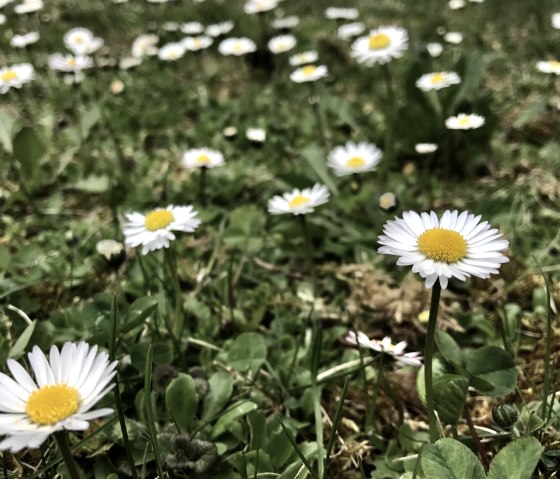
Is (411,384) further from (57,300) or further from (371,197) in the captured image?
(57,300)

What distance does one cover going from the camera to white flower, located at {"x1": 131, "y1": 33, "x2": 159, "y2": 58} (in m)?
3.97

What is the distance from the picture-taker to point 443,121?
9.16 ft

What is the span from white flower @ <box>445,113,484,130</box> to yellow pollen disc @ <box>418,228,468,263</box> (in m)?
1.38

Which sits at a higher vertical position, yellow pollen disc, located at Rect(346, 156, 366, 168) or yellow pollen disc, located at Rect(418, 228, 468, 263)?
yellow pollen disc, located at Rect(418, 228, 468, 263)

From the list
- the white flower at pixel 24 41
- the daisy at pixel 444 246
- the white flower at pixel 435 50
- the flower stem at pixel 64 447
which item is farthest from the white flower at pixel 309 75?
the flower stem at pixel 64 447

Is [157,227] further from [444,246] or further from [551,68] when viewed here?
[551,68]

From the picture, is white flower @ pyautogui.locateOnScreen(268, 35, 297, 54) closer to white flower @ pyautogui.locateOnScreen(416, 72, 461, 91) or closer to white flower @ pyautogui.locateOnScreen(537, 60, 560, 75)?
white flower @ pyautogui.locateOnScreen(416, 72, 461, 91)

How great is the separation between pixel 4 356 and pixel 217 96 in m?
2.65

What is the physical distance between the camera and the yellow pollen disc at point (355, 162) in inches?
98.3

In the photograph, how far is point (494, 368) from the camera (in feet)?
4.62

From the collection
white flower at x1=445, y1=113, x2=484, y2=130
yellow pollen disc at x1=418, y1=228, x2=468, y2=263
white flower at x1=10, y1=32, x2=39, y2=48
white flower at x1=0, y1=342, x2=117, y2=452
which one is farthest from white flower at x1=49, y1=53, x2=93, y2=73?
yellow pollen disc at x1=418, y1=228, x2=468, y2=263

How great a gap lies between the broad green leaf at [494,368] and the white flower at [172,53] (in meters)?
3.16

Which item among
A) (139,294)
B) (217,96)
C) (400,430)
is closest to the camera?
(400,430)

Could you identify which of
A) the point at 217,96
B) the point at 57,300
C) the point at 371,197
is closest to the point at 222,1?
the point at 217,96
